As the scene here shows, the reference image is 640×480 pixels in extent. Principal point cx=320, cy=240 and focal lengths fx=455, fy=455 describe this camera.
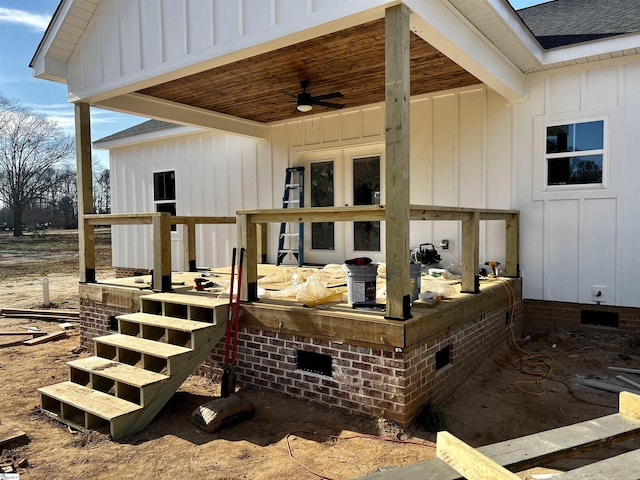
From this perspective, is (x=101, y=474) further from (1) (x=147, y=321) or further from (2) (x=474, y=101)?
(2) (x=474, y=101)

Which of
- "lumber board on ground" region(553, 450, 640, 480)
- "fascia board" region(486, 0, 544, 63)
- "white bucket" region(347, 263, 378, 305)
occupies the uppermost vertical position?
"fascia board" region(486, 0, 544, 63)

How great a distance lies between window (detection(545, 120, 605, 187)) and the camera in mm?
5824

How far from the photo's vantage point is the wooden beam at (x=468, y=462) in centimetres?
160

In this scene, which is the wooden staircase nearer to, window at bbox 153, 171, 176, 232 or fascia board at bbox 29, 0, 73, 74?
fascia board at bbox 29, 0, 73, 74

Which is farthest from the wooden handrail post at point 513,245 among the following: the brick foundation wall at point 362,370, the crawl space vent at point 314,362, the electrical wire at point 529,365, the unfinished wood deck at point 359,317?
the crawl space vent at point 314,362

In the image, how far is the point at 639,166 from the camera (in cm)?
555

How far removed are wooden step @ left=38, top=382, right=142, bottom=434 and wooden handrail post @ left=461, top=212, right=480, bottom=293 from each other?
3449mm

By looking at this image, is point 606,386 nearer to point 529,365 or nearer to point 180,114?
point 529,365

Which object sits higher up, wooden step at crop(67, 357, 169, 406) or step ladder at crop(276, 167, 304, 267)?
step ladder at crop(276, 167, 304, 267)

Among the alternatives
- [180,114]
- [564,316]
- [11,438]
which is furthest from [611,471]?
A: [180,114]

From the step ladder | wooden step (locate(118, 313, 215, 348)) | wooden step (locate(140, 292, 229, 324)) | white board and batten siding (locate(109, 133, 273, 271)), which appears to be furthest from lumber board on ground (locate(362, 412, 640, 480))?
white board and batten siding (locate(109, 133, 273, 271))

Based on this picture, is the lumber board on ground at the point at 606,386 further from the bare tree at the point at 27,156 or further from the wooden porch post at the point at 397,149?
the bare tree at the point at 27,156

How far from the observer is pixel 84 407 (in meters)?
3.74

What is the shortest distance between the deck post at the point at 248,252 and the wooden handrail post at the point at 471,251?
225cm
